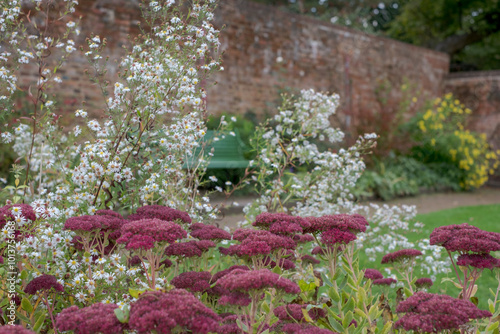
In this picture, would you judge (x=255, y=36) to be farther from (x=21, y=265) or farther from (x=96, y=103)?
(x=21, y=265)

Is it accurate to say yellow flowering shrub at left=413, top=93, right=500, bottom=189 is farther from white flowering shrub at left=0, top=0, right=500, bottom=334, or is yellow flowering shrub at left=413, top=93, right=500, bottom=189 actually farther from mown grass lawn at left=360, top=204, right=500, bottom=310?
white flowering shrub at left=0, top=0, right=500, bottom=334

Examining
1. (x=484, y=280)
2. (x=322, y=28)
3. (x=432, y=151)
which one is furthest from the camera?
(x=432, y=151)

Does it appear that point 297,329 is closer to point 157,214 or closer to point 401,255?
point 157,214

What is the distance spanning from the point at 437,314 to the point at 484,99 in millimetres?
12918

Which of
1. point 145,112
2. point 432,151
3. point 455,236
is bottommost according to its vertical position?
point 432,151

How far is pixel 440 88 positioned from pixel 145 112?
12.8 metres

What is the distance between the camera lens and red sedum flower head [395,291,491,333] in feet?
4.43

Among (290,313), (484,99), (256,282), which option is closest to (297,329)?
(290,313)

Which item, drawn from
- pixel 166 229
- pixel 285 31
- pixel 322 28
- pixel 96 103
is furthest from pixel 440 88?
pixel 166 229

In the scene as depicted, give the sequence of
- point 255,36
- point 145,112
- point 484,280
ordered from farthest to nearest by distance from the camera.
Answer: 1. point 255,36
2. point 484,280
3. point 145,112

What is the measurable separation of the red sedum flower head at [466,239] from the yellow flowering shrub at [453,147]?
9555mm

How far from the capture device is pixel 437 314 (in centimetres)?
137

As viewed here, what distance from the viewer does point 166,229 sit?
1.52 m

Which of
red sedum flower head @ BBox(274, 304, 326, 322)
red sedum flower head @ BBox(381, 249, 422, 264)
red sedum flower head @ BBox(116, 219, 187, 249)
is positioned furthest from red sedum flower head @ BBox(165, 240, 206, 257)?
red sedum flower head @ BBox(381, 249, 422, 264)
